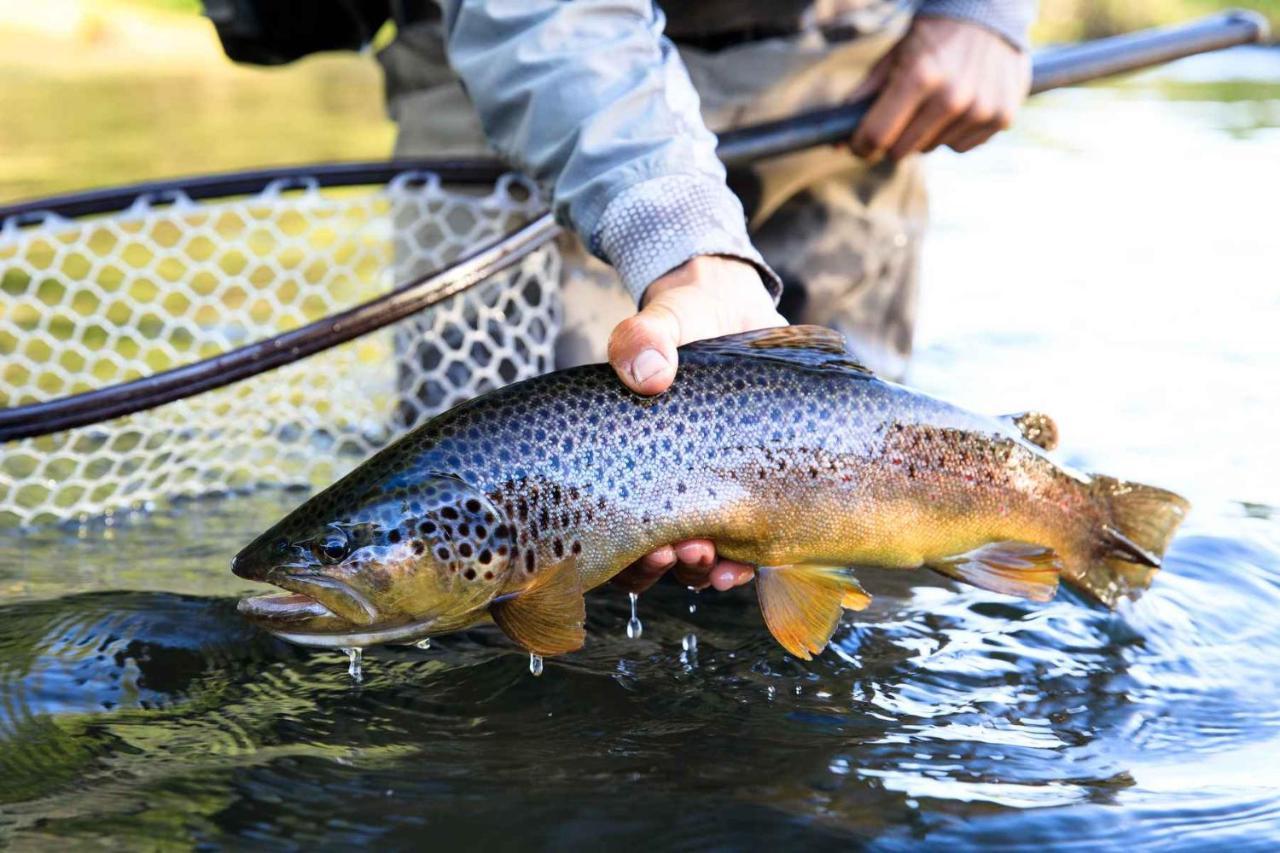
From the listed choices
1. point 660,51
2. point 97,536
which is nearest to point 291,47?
point 97,536

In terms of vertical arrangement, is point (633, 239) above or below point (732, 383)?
above

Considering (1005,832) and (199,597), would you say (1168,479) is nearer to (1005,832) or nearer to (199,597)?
(1005,832)

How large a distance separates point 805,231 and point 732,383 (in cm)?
156

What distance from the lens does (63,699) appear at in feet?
7.51

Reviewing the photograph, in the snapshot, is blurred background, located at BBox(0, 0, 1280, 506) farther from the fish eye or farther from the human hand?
the fish eye

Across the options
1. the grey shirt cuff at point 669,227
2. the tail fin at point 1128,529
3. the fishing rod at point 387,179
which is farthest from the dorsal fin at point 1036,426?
the fishing rod at point 387,179

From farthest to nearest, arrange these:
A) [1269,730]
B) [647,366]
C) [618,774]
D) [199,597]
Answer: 1. [199,597]
2. [1269,730]
3. [618,774]
4. [647,366]

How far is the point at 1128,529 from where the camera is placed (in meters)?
2.27

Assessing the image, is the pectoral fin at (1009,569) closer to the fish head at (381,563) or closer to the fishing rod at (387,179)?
the fish head at (381,563)

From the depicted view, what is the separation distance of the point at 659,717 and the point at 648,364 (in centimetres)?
67

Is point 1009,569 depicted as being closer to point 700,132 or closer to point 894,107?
point 700,132

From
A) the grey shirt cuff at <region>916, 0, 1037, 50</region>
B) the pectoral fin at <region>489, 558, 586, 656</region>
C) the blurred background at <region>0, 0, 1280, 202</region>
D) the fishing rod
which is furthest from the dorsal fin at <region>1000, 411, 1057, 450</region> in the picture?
the blurred background at <region>0, 0, 1280, 202</region>

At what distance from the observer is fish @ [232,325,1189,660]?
71.3 inches

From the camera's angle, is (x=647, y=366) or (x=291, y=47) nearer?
(x=647, y=366)
